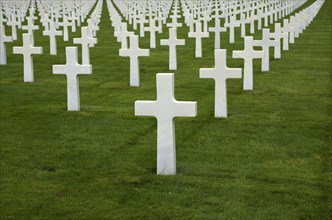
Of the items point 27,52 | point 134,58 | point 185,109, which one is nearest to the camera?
point 185,109

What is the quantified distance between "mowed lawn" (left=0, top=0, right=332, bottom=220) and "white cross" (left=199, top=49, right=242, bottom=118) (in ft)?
0.58

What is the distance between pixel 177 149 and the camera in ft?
27.5

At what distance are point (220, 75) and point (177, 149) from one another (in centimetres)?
203

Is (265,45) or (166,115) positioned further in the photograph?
(265,45)

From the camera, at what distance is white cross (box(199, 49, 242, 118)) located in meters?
9.96

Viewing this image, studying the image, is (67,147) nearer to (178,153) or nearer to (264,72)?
(178,153)

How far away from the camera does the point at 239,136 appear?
29.6 ft

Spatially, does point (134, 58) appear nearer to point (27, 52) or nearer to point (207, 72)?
point (27, 52)

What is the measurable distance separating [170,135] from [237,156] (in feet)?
3.67

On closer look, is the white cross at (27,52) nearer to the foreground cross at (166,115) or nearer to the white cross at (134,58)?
the white cross at (134,58)

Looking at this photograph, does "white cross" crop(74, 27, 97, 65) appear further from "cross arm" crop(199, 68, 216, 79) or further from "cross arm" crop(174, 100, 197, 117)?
"cross arm" crop(174, 100, 197, 117)

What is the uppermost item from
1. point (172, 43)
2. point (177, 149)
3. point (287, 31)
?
point (172, 43)

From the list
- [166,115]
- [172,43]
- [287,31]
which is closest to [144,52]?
[172,43]

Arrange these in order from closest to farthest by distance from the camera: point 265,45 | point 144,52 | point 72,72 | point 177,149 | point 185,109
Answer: point 185,109 < point 177,149 < point 72,72 < point 144,52 < point 265,45
